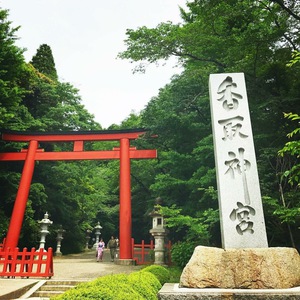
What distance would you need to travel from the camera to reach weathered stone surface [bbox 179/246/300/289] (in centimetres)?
300

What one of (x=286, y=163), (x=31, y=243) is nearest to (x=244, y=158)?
(x=286, y=163)

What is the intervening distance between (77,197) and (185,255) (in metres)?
12.1

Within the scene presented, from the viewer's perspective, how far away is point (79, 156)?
14.1 meters

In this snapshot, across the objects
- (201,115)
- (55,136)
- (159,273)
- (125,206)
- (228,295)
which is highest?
(55,136)

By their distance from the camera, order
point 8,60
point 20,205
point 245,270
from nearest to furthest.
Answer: point 245,270
point 20,205
point 8,60

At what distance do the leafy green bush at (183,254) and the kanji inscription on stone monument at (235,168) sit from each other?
265 inches

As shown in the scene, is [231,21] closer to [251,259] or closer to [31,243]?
[251,259]

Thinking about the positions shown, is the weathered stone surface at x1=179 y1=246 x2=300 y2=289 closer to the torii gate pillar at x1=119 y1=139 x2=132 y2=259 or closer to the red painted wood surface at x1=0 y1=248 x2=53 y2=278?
the red painted wood surface at x1=0 y1=248 x2=53 y2=278

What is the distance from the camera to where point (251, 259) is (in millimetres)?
3133

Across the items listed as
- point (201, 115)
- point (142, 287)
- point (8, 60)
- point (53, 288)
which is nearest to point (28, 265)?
point (53, 288)

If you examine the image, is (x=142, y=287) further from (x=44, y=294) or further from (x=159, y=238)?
(x=159, y=238)

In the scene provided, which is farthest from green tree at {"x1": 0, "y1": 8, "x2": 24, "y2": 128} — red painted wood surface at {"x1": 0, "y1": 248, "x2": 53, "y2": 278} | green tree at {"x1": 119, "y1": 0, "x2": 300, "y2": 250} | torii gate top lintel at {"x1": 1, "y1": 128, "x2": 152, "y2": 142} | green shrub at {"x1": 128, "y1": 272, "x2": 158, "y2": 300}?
green shrub at {"x1": 128, "y1": 272, "x2": 158, "y2": 300}

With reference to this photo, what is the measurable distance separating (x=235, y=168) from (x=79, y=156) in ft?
36.8

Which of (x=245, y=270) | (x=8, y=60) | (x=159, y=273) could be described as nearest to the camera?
(x=245, y=270)
